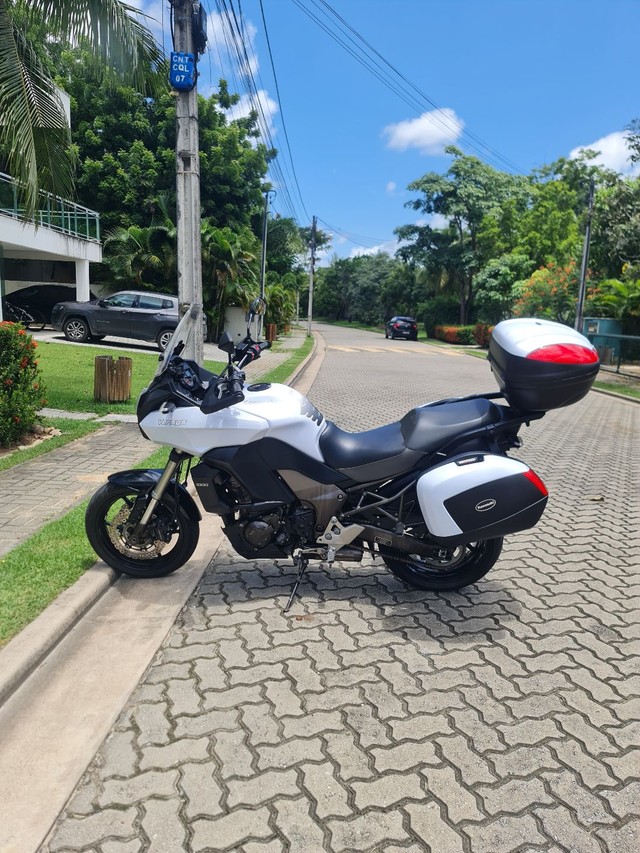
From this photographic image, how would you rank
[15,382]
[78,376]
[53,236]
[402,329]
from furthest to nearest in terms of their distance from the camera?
[402,329], [53,236], [78,376], [15,382]

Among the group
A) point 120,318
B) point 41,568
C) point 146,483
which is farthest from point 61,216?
point 146,483

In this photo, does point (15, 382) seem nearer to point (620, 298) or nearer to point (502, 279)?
point (620, 298)

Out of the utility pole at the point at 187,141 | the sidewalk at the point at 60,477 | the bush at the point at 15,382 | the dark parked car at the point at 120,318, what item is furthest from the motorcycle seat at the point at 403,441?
the dark parked car at the point at 120,318

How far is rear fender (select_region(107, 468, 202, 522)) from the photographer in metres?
3.89

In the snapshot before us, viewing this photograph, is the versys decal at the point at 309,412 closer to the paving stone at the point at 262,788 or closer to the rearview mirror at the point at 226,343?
the rearview mirror at the point at 226,343

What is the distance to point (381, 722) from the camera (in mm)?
2811

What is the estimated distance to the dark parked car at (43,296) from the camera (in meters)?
22.9

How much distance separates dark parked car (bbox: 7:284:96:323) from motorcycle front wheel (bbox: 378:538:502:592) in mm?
21825

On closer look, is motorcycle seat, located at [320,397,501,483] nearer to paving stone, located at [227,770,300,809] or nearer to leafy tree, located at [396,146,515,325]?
paving stone, located at [227,770,300,809]

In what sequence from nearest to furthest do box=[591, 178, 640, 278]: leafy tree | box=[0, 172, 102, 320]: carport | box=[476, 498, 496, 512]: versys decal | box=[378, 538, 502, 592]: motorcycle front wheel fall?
1. box=[476, 498, 496, 512]: versys decal
2. box=[378, 538, 502, 592]: motorcycle front wheel
3. box=[0, 172, 102, 320]: carport
4. box=[591, 178, 640, 278]: leafy tree

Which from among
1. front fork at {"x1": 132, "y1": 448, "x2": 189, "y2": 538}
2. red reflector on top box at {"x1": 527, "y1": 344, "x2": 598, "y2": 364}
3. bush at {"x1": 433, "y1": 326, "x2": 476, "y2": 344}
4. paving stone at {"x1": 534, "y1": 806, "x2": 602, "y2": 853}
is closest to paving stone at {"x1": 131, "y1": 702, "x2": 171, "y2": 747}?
front fork at {"x1": 132, "y1": 448, "x2": 189, "y2": 538}

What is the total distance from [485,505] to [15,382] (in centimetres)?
556

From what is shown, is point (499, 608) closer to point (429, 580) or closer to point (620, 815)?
point (429, 580)

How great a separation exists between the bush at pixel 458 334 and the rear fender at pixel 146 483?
35.5 metres
